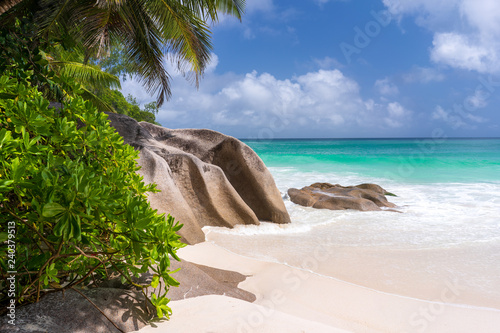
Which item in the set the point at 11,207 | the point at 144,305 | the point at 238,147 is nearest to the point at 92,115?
the point at 11,207

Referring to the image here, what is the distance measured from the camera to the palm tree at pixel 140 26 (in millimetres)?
6625

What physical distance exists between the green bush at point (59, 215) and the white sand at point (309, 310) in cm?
31

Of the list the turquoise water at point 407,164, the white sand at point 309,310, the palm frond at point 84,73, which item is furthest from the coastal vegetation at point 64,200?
the turquoise water at point 407,164

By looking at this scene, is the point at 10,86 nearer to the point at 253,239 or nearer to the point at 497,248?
the point at 253,239

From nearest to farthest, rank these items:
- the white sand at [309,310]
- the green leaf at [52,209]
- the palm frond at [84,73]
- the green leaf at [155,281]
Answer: the green leaf at [52,209]
the green leaf at [155,281]
the white sand at [309,310]
the palm frond at [84,73]

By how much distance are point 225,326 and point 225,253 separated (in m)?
2.45

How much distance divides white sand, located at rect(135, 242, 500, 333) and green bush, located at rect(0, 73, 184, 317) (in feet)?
1.02

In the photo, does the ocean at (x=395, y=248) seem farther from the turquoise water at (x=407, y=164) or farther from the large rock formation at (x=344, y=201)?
the turquoise water at (x=407, y=164)

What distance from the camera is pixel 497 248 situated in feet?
16.1

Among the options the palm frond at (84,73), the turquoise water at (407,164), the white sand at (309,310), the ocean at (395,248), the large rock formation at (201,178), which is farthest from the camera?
the turquoise water at (407,164)

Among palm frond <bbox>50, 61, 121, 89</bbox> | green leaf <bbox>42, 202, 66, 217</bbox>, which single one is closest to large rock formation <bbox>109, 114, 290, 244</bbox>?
green leaf <bbox>42, 202, 66, 217</bbox>

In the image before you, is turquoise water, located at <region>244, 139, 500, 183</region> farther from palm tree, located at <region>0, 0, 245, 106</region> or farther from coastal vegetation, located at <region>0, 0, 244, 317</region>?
coastal vegetation, located at <region>0, 0, 244, 317</region>

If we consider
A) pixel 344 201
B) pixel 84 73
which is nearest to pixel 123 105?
pixel 84 73

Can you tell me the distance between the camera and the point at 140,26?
793 cm
